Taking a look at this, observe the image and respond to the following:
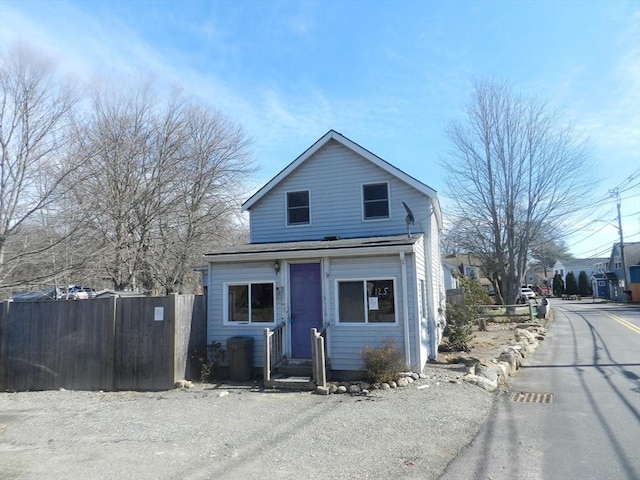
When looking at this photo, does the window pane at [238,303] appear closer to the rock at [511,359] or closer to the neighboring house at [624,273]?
the rock at [511,359]

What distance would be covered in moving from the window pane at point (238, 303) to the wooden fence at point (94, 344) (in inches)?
59.4

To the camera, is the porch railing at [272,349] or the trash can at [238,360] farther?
the trash can at [238,360]

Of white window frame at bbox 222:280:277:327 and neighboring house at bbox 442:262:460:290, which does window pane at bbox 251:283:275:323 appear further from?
neighboring house at bbox 442:262:460:290

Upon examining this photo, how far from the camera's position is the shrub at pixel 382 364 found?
9648 millimetres

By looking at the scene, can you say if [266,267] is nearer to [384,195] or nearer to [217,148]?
[384,195]

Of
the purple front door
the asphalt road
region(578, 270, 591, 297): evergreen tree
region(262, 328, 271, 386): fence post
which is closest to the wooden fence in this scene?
region(262, 328, 271, 386): fence post

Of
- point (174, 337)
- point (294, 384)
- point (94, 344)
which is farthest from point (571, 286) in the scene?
point (94, 344)

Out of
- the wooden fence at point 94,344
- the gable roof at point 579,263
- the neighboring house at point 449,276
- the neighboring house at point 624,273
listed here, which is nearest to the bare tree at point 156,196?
the wooden fence at point 94,344

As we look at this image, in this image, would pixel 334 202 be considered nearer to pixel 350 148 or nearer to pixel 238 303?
pixel 350 148

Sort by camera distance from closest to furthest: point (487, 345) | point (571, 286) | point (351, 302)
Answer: point (351, 302) < point (487, 345) < point (571, 286)

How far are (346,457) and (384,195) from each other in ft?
31.0

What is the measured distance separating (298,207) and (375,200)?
2.56 m

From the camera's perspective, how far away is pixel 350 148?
14.2 m

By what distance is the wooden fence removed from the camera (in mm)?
10406
